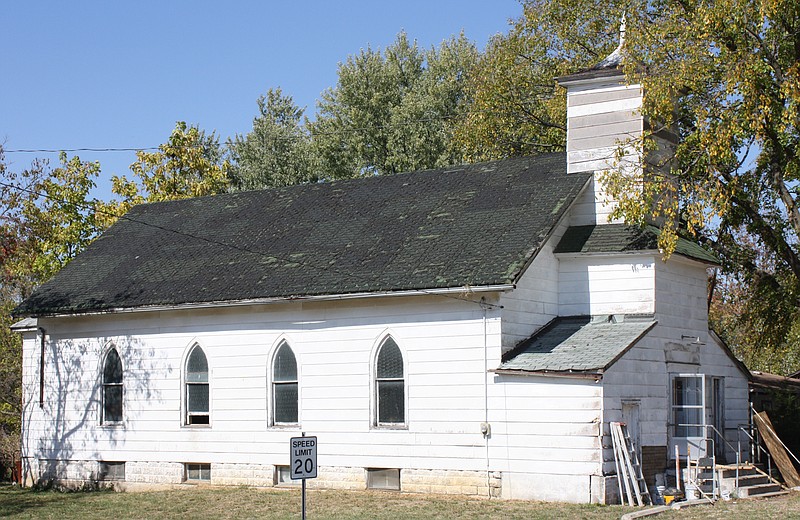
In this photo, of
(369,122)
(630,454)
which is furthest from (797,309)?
(369,122)

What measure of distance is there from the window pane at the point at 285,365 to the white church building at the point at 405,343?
0.07 metres

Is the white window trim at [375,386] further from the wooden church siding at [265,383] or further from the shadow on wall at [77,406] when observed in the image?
the shadow on wall at [77,406]

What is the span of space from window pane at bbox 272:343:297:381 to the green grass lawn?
8.40ft

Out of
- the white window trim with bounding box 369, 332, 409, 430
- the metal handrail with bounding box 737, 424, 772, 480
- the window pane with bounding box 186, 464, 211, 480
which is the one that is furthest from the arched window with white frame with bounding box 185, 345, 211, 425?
the metal handrail with bounding box 737, 424, 772, 480

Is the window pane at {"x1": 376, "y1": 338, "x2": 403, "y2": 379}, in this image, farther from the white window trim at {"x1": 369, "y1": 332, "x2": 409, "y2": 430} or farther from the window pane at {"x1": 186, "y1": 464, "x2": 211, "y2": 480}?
the window pane at {"x1": 186, "y1": 464, "x2": 211, "y2": 480}

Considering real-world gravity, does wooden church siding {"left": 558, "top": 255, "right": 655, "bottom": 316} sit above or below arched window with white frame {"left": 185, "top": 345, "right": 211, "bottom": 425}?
above

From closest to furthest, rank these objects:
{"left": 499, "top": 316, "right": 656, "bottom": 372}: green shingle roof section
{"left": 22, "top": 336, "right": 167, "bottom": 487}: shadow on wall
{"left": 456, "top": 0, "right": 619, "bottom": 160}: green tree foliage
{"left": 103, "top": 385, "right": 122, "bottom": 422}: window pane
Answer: {"left": 499, "top": 316, "right": 656, "bottom": 372}: green shingle roof section
{"left": 22, "top": 336, "right": 167, "bottom": 487}: shadow on wall
{"left": 103, "top": 385, "right": 122, "bottom": 422}: window pane
{"left": 456, "top": 0, "right": 619, "bottom": 160}: green tree foliage

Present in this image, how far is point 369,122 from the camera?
55719mm

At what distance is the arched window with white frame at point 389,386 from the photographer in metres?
22.9

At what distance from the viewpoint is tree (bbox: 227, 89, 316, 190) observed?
59.7 meters

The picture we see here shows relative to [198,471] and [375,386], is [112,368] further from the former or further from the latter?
[375,386]

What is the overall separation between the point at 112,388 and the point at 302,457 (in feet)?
48.0

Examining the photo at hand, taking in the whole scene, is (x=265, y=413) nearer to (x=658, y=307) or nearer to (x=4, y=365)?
(x=658, y=307)

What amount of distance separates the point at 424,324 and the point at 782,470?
9.04 m
